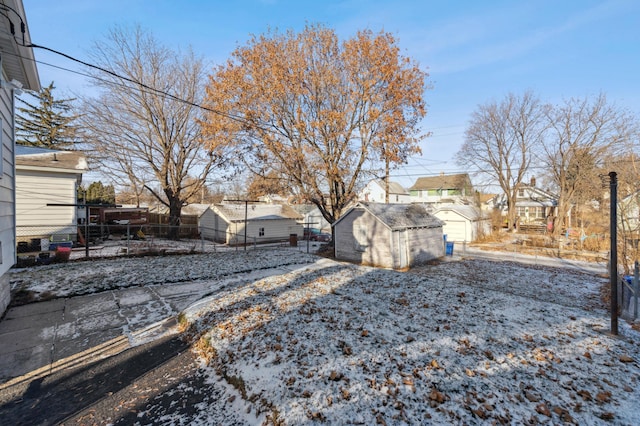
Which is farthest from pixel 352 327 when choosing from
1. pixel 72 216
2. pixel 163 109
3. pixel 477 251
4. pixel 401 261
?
pixel 163 109

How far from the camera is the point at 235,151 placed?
53.1 feet

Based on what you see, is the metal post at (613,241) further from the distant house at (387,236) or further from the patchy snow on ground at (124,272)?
the patchy snow on ground at (124,272)

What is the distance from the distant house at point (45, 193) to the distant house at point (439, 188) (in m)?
45.3

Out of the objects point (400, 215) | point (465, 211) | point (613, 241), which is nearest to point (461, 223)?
point (465, 211)

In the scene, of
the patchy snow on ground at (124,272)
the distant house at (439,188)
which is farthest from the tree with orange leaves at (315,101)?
the distant house at (439,188)

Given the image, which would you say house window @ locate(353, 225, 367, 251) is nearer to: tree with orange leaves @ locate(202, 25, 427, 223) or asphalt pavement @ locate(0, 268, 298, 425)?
tree with orange leaves @ locate(202, 25, 427, 223)

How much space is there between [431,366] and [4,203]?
8541 millimetres

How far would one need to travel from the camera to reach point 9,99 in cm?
636

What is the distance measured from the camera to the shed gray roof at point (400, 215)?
14.3 m

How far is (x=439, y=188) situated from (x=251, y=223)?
124 ft

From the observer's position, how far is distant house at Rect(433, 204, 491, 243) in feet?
81.4

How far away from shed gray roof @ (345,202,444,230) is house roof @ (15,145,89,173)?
14.4 m

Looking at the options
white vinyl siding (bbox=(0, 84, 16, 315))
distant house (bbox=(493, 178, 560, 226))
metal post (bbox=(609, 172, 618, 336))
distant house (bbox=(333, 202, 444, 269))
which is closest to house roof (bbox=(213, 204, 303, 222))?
distant house (bbox=(333, 202, 444, 269))

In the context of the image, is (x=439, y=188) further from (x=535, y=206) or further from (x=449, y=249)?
(x=449, y=249)
